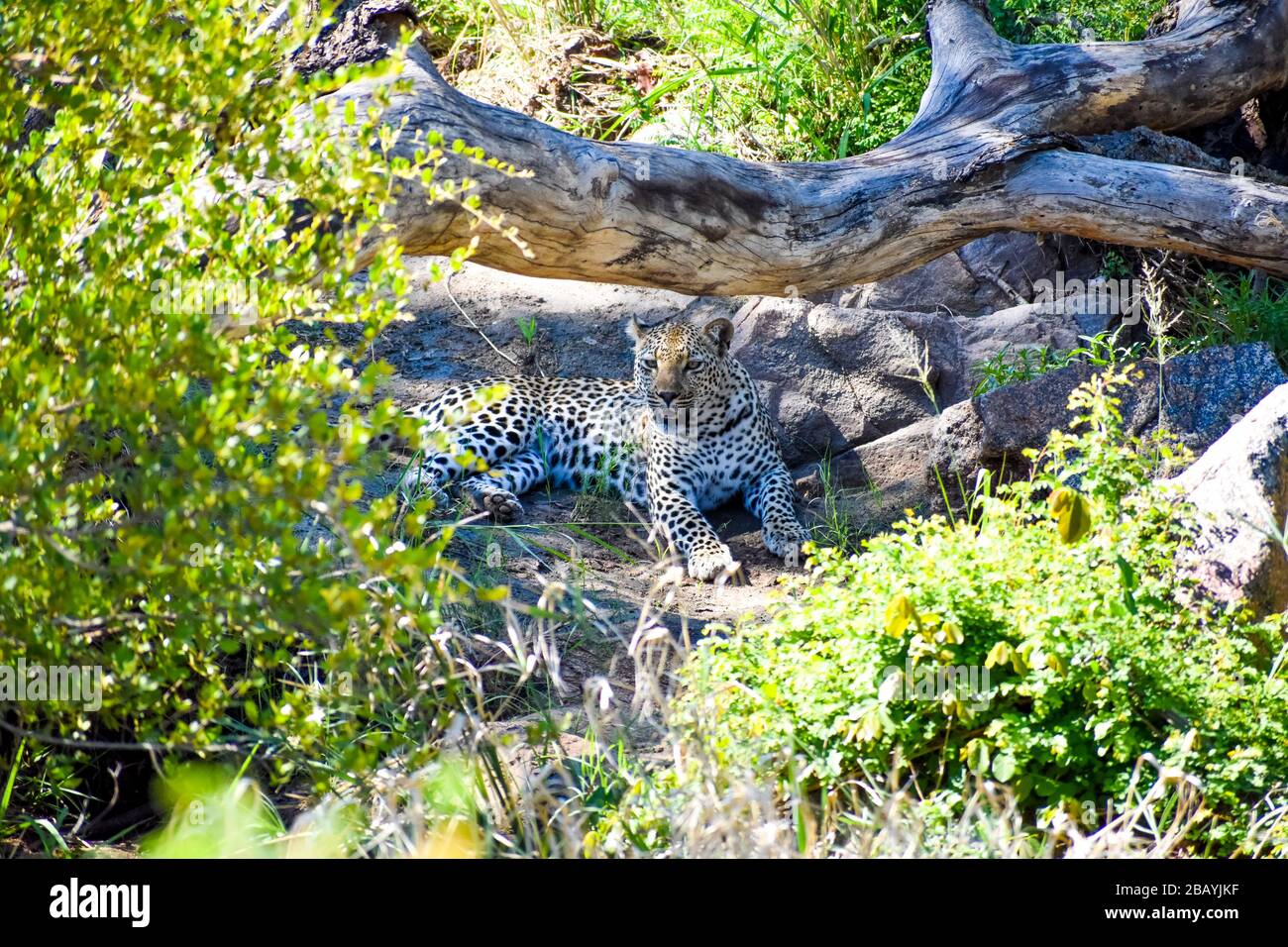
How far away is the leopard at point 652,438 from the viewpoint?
7.44 m

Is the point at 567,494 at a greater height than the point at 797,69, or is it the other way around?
the point at 797,69

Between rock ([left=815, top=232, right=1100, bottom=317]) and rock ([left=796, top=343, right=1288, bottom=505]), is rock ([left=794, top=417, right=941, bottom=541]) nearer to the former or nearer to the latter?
rock ([left=796, top=343, right=1288, bottom=505])

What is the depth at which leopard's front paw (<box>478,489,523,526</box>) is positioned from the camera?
693cm

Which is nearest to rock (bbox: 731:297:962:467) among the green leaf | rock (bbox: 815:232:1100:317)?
rock (bbox: 815:232:1100:317)

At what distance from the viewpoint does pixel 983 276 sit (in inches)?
342

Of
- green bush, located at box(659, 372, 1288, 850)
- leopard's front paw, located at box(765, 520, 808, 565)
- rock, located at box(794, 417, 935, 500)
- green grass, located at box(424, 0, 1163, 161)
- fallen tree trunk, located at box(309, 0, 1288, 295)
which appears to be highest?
green grass, located at box(424, 0, 1163, 161)

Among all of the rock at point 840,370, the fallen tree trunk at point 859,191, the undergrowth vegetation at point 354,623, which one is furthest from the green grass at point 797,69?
the undergrowth vegetation at point 354,623

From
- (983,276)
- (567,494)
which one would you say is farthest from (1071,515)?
(983,276)

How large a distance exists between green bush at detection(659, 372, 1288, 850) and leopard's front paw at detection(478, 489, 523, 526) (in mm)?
3012

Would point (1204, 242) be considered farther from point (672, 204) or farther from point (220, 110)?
point (220, 110)

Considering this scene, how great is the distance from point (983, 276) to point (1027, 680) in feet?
18.0

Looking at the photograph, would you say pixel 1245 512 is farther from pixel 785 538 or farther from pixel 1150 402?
pixel 785 538

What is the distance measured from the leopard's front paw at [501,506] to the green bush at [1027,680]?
3.01 meters

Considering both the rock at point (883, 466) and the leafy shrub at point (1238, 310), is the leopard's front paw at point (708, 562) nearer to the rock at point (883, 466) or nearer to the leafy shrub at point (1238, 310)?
the rock at point (883, 466)
